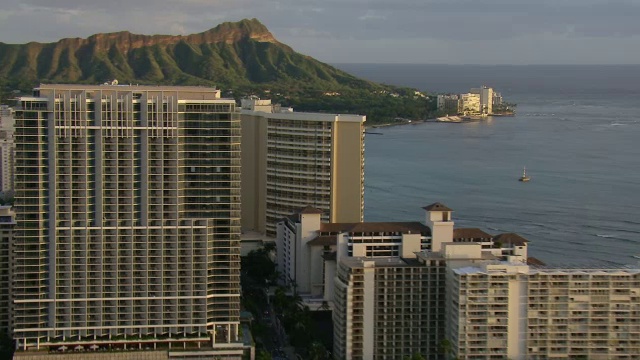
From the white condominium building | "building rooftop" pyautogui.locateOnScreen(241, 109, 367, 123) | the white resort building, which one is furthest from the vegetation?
the white condominium building

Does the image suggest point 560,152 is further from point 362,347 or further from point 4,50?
point 4,50

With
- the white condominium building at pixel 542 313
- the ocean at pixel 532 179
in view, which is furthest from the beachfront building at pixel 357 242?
the ocean at pixel 532 179

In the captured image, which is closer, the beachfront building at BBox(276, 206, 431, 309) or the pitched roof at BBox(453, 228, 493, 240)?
the beachfront building at BBox(276, 206, 431, 309)

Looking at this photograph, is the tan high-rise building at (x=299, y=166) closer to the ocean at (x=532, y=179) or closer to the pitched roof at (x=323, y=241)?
the pitched roof at (x=323, y=241)

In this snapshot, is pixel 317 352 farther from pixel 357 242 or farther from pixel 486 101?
pixel 486 101

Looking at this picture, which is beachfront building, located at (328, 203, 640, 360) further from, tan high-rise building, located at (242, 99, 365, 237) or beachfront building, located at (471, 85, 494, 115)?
beachfront building, located at (471, 85, 494, 115)

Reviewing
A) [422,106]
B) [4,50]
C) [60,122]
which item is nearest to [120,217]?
[60,122]
